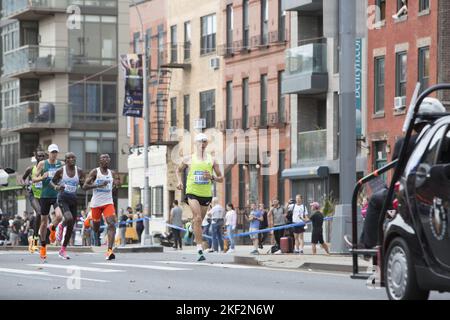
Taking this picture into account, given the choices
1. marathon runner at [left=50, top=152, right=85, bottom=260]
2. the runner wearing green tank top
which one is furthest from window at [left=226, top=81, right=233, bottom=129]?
the runner wearing green tank top

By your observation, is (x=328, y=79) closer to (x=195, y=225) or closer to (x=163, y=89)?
(x=163, y=89)

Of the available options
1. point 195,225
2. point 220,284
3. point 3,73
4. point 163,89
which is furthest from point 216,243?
point 3,73

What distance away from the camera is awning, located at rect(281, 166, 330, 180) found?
51875 millimetres

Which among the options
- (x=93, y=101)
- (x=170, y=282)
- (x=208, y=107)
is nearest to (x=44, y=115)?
(x=93, y=101)

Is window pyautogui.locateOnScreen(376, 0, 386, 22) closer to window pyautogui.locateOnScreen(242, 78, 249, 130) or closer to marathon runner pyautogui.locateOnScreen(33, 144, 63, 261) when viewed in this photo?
window pyautogui.locateOnScreen(242, 78, 249, 130)

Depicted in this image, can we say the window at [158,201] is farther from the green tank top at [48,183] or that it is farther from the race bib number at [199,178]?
the race bib number at [199,178]

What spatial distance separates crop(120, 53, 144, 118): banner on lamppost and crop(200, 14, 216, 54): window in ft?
15.5

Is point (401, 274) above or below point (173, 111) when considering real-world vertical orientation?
below

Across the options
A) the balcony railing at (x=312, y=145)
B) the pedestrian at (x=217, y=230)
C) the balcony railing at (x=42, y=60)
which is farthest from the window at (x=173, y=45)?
the pedestrian at (x=217, y=230)

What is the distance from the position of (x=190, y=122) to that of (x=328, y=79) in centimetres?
1358

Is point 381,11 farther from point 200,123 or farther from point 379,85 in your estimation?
point 200,123

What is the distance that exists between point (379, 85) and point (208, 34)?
1554 centimetres

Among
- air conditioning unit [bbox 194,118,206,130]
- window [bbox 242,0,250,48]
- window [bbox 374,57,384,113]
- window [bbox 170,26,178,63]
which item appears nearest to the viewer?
window [bbox 374,57,384,113]

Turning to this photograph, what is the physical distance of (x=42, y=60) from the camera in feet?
268
